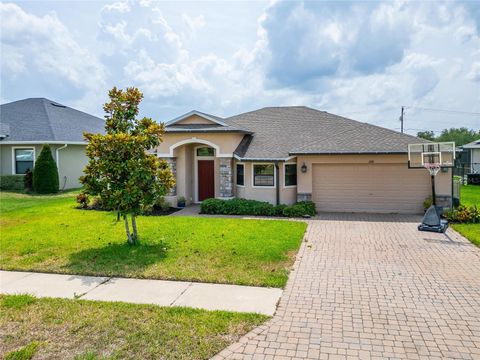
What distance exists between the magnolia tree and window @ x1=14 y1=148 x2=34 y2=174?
14.7 meters

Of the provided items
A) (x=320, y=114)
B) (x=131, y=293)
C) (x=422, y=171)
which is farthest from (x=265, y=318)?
(x=320, y=114)

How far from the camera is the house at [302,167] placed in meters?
15.4

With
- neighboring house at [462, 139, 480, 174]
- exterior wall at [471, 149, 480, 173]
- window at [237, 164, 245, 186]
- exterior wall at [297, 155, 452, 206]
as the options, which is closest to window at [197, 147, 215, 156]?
window at [237, 164, 245, 186]

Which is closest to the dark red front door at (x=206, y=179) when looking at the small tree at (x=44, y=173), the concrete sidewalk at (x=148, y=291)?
the small tree at (x=44, y=173)

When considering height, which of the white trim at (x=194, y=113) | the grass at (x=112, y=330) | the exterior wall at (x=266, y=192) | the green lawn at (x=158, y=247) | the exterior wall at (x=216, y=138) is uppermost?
the white trim at (x=194, y=113)

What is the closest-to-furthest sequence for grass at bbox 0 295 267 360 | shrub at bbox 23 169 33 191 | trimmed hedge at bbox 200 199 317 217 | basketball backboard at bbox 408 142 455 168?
grass at bbox 0 295 267 360
basketball backboard at bbox 408 142 455 168
trimmed hedge at bbox 200 199 317 217
shrub at bbox 23 169 33 191

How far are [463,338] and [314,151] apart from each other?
11154 mm

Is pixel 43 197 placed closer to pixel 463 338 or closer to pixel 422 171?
pixel 422 171

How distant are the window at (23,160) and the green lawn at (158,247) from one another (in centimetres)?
819

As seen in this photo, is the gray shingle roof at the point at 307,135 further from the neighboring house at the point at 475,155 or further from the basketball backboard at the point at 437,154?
the neighboring house at the point at 475,155

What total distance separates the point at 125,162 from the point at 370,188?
10.6 metres

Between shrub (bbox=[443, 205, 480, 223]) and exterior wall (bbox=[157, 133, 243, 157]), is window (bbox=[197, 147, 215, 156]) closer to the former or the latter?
exterior wall (bbox=[157, 133, 243, 157])

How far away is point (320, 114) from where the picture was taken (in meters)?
20.9

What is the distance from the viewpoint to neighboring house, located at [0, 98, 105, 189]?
21.7 metres
